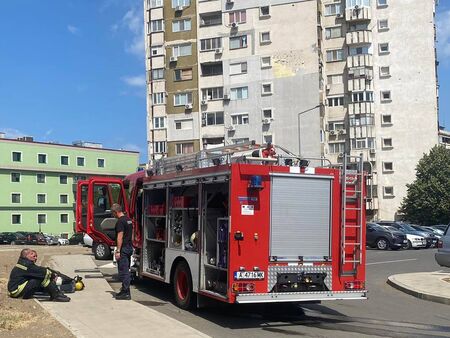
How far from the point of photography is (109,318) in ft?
28.0

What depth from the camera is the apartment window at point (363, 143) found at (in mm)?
58812

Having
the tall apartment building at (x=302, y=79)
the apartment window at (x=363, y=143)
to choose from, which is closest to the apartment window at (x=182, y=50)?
the tall apartment building at (x=302, y=79)

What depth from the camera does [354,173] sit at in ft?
30.3

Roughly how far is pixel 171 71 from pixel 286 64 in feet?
42.8

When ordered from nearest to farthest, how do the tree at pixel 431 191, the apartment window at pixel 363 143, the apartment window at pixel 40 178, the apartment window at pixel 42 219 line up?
the tree at pixel 431 191 → the apartment window at pixel 363 143 → the apartment window at pixel 42 219 → the apartment window at pixel 40 178

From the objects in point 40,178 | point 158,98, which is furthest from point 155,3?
point 40,178

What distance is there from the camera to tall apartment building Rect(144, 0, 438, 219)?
186 ft

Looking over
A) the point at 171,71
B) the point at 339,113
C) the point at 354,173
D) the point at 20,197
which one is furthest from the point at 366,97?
the point at 354,173

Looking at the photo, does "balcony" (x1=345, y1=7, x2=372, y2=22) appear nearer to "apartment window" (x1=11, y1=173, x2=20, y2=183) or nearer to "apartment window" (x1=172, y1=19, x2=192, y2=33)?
"apartment window" (x1=172, y1=19, x2=192, y2=33)

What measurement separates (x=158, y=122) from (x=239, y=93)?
1002 cm

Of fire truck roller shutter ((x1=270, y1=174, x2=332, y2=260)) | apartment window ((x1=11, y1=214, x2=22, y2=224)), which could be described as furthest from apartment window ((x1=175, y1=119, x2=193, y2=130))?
fire truck roller shutter ((x1=270, y1=174, x2=332, y2=260))

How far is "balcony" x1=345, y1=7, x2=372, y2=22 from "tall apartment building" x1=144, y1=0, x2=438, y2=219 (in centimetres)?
11

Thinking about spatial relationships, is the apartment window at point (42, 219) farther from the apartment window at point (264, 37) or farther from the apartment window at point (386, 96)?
the apartment window at point (386, 96)

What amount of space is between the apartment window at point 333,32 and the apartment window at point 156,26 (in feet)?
61.3
